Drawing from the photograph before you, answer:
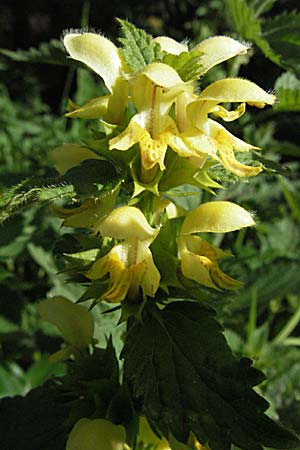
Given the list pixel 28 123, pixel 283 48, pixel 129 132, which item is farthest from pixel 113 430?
pixel 28 123

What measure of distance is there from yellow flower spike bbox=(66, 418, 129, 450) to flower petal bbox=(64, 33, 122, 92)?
0.47m

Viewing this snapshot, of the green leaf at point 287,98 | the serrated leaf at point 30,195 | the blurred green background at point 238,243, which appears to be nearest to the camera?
the serrated leaf at point 30,195

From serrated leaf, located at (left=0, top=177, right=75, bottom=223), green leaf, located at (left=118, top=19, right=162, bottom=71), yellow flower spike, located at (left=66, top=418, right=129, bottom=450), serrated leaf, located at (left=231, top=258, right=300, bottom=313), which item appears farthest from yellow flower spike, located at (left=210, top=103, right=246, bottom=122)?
serrated leaf, located at (left=231, top=258, right=300, bottom=313)

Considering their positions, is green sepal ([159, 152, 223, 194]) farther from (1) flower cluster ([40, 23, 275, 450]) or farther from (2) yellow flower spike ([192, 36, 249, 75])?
(2) yellow flower spike ([192, 36, 249, 75])

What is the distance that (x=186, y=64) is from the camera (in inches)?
36.4

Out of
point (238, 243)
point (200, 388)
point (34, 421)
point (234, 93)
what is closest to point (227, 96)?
point (234, 93)

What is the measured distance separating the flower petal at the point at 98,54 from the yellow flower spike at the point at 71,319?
0.39 meters

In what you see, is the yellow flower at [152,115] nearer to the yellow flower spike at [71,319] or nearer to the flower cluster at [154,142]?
the flower cluster at [154,142]

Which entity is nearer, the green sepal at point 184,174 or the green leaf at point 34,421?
the green sepal at point 184,174

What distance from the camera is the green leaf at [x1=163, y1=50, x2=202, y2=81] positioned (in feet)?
3.02

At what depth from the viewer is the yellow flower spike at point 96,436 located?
97 cm

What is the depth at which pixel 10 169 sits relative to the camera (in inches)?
77.2

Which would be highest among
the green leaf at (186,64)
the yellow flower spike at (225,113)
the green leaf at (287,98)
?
the green leaf at (186,64)

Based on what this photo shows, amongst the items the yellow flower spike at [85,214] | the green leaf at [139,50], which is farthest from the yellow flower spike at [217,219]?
the green leaf at [139,50]
